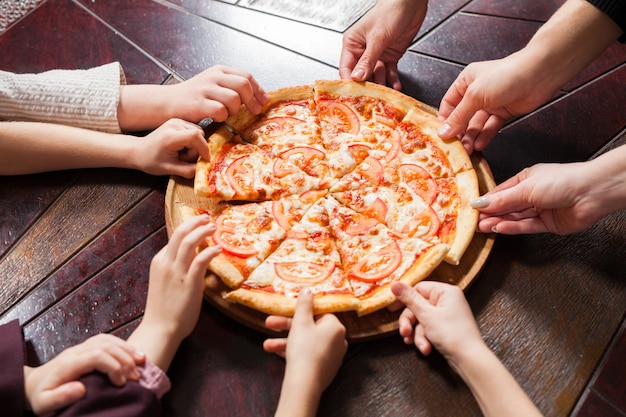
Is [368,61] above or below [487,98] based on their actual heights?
below

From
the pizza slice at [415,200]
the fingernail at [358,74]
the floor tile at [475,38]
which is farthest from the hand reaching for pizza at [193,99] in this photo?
the floor tile at [475,38]

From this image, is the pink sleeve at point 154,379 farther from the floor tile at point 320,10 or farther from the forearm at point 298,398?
the floor tile at point 320,10

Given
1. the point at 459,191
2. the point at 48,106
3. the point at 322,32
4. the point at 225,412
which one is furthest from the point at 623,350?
the point at 48,106

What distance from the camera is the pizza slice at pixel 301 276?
176cm

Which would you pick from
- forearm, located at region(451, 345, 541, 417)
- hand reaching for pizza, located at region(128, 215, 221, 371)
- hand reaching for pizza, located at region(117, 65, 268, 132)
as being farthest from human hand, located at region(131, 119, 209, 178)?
forearm, located at region(451, 345, 541, 417)

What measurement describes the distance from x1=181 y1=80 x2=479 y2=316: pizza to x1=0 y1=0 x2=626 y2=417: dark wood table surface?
19cm

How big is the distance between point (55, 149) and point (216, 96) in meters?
0.67

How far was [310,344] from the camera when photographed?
1.66 m

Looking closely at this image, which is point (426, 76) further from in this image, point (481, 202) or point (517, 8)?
point (481, 202)

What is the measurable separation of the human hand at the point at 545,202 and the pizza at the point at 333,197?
9 centimetres

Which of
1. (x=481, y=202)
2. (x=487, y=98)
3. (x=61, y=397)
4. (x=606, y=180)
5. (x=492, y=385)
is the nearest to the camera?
(x=61, y=397)

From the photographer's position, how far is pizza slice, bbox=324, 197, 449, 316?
72.0 inches

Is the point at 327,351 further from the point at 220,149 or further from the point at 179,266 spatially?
the point at 220,149

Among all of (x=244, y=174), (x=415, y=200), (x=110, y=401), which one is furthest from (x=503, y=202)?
(x=110, y=401)
